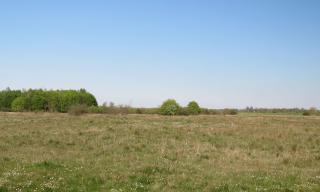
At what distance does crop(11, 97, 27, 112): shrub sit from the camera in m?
89.6

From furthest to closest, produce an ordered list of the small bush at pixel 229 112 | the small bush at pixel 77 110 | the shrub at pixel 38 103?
the shrub at pixel 38 103 → the small bush at pixel 229 112 → the small bush at pixel 77 110

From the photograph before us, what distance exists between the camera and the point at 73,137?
3089cm

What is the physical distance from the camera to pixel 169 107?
257ft

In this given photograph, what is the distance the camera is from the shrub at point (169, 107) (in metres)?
77.8

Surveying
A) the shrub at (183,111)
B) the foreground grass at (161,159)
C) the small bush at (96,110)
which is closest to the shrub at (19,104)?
the small bush at (96,110)

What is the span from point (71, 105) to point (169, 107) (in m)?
19.2

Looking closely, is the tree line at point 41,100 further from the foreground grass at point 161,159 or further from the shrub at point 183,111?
the foreground grass at point 161,159

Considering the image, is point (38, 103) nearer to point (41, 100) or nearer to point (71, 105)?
point (41, 100)

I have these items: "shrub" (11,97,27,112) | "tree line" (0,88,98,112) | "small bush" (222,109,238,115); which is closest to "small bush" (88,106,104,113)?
"tree line" (0,88,98,112)

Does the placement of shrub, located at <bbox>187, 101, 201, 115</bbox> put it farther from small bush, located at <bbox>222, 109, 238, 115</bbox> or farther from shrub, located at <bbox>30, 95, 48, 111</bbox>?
shrub, located at <bbox>30, 95, 48, 111</bbox>

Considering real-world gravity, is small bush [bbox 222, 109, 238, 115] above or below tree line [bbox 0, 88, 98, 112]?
below

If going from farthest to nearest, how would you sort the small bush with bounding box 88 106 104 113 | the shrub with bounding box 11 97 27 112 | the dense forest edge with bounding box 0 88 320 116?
the shrub with bounding box 11 97 27 112
the dense forest edge with bounding box 0 88 320 116
the small bush with bounding box 88 106 104 113

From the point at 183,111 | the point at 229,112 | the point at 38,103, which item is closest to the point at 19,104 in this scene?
the point at 38,103

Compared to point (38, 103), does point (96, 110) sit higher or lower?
lower
